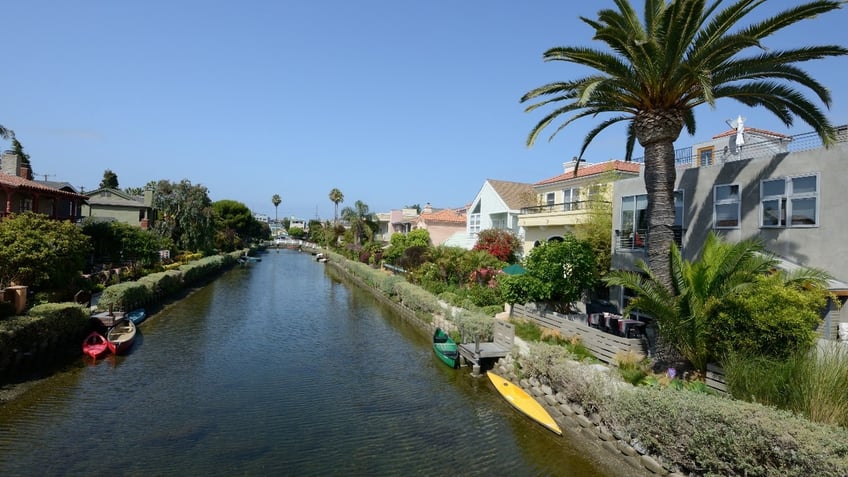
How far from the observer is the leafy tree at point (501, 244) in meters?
36.7

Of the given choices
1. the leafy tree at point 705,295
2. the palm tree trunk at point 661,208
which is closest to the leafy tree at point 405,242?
the palm tree trunk at point 661,208

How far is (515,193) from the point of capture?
44750 millimetres

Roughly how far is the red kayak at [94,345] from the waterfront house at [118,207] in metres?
36.2

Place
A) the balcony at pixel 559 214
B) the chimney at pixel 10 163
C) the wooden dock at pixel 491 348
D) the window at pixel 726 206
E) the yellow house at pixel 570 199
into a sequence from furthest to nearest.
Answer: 1. the chimney at pixel 10 163
2. the yellow house at pixel 570 199
3. the balcony at pixel 559 214
4. the wooden dock at pixel 491 348
5. the window at pixel 726 206

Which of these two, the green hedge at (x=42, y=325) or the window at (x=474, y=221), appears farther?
the window at (x=474, y=221)

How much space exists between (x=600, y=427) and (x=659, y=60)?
1056cm

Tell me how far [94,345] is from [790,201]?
2764 centimetres

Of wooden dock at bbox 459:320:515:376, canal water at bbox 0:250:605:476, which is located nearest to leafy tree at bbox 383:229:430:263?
canal water at bbox 0:250:605:476

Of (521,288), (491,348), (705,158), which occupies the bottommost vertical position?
(491,348)

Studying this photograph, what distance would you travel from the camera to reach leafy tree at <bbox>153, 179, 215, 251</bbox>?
5615 cm

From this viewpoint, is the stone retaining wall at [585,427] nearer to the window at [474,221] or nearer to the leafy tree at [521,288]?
the leafy tree at [521,288]

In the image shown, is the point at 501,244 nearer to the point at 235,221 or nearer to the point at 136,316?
the point at 136,316

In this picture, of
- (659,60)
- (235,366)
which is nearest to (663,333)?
(659,60)

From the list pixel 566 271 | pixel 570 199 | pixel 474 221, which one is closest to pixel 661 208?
pixel 566 271
